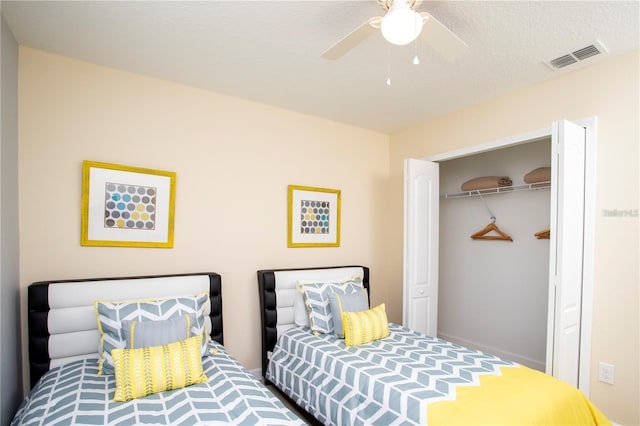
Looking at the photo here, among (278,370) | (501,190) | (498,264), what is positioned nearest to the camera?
(278,370)

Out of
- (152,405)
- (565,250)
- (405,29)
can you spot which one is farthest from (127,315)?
(565,250)

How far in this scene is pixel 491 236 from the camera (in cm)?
351

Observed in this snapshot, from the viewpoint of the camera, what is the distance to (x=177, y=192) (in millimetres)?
2688

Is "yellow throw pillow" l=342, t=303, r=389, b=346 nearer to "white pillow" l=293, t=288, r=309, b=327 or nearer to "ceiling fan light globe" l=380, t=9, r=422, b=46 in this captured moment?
"white pillow" l=293, t=288, r=309, b=327

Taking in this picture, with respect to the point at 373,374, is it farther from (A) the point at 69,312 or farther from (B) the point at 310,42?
(B) the point at 310,42

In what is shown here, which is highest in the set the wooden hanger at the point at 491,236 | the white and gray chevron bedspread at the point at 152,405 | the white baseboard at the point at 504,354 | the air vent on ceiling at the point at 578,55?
the air vent on ceiling at the point at 578,55

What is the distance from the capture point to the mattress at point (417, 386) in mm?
1609

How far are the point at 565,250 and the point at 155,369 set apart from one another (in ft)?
8.29

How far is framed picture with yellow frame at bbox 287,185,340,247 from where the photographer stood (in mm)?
3285

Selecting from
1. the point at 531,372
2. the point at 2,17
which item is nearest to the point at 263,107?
the point at 2,17

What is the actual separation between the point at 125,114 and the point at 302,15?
60.4 inches

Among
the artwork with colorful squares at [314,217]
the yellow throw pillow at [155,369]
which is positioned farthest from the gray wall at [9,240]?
the artwork with colorful squares at [314,217]

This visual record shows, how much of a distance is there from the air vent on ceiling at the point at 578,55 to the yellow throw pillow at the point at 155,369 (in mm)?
2964

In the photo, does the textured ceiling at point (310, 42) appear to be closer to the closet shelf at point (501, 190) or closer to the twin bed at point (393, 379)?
the closet shelf at point (501, 190)
